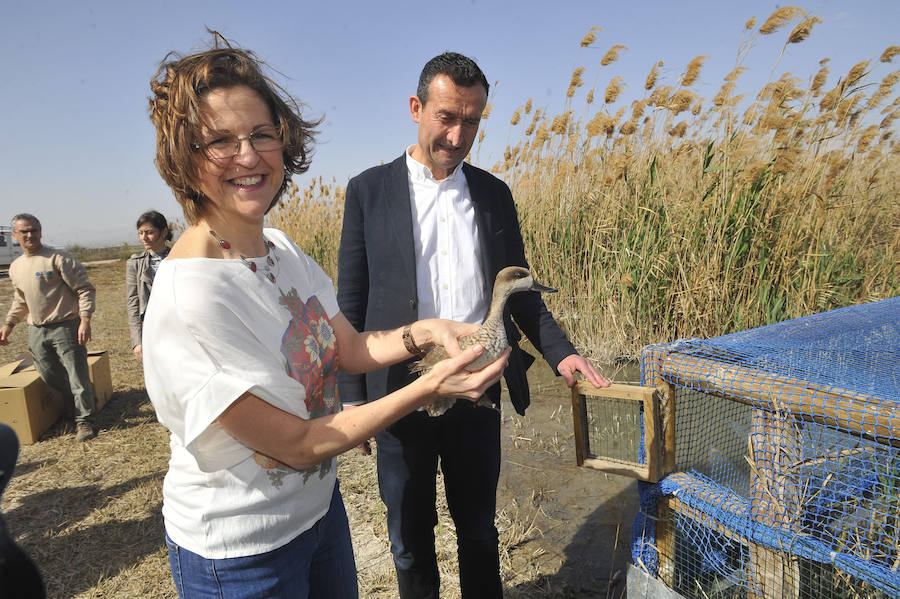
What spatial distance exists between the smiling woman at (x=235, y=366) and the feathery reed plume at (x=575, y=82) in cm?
508

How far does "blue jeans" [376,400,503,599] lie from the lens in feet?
6.95

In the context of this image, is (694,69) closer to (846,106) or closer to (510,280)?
(846,106)

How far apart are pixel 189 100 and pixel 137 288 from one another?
4938 mm

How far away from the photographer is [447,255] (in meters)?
2.17

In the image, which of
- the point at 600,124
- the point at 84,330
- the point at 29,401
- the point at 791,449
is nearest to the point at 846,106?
the point at 600,124

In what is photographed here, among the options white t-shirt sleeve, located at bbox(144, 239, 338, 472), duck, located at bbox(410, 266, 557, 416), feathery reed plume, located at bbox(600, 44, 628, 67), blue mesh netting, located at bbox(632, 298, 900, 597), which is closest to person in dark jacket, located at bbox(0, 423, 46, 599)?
white t-shirt sleeve, located at bbox(144, 239, 338, 472)

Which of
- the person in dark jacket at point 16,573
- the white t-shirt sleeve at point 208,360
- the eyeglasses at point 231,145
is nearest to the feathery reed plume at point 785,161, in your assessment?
the eyeglasses at point 231,145

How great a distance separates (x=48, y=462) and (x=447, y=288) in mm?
4871

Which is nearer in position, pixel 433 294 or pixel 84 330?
pixel 433 294

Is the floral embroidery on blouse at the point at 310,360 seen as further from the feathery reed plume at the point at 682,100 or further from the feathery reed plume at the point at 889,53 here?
the feathery reed plume at the point at 889,53

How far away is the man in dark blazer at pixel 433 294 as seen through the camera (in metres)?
2.11

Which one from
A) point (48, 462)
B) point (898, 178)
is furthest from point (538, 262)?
point (48, 462)

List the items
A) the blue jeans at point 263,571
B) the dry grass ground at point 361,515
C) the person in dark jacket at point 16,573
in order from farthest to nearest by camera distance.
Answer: the dry grass ground at point 361,515
the blue jeans at point 263,571
the person in dark jacket at point 16,573

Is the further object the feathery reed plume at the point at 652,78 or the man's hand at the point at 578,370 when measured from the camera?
the feathery reed plume at the point at 652,78
